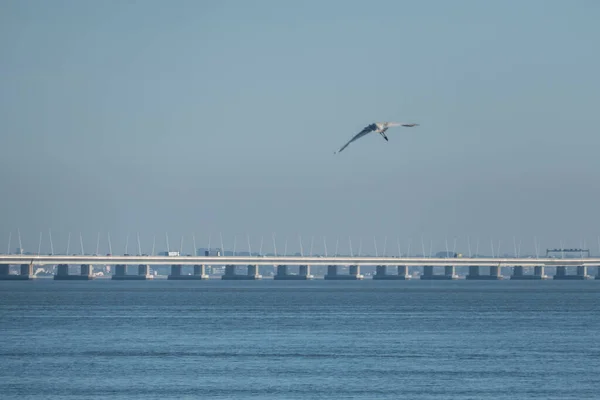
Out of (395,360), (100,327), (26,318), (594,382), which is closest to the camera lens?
(594,382)

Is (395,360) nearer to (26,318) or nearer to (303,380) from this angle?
(303,380)

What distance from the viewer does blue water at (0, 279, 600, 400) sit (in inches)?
2633

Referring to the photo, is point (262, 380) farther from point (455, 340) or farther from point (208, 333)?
point (208, 333)

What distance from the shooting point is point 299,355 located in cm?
8544

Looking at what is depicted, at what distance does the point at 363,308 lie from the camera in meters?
158

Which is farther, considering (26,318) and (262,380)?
(26,318)

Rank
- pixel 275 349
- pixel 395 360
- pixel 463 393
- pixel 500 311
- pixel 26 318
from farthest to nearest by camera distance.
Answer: pixel 500 311 → pixel 26 318 → pixel 275 349 → pixel 395 360 → pixel 463 393

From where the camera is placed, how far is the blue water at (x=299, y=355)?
6688cm

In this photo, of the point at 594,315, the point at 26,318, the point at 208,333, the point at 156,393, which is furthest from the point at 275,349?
the point at 594,315

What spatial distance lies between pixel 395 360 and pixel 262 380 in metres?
13.7

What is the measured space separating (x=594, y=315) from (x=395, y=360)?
6429 centimetres

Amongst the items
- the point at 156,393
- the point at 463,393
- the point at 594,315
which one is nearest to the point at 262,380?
the point at 156,393

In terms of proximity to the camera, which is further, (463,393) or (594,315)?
(594,315)

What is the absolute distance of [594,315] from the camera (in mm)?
140375
